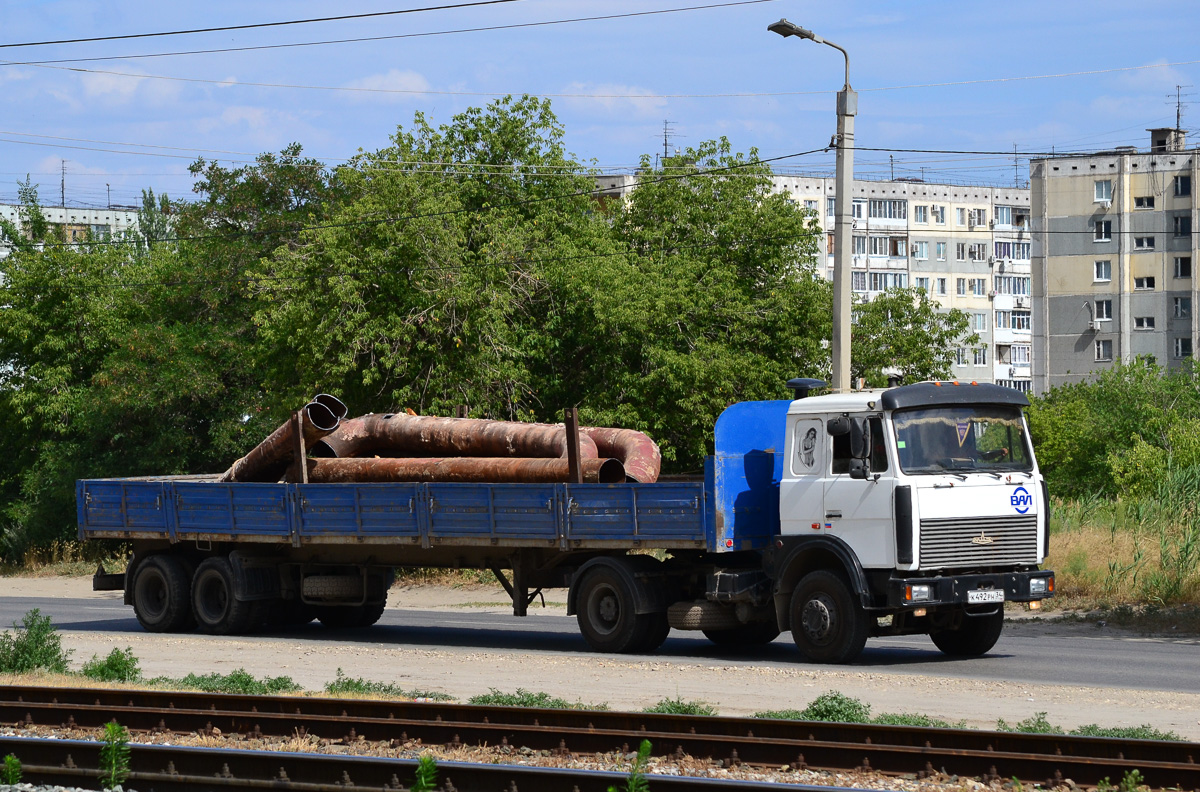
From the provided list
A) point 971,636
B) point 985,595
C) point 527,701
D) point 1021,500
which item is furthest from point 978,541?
point 527,701

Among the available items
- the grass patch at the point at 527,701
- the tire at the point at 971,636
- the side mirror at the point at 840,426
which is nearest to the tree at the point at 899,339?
the tire at the point at 971,636

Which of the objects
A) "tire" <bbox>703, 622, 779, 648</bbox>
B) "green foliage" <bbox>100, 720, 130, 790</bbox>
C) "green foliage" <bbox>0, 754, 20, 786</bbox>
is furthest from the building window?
"green foliage" <bbox>0, 754, 20, 786</bbox>

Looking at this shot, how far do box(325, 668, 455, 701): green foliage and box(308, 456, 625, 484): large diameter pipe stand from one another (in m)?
3.81

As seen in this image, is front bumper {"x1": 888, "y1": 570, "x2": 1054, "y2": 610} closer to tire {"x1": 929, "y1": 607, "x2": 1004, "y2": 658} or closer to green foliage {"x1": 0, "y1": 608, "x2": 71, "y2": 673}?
tire {"x1": 929, "y1": 607, "x2": 1004, "y2": 658}

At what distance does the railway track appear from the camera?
28.1 feet

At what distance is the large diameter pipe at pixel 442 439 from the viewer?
17.4m

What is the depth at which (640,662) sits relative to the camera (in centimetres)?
1491

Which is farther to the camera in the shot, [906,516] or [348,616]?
[348,616]

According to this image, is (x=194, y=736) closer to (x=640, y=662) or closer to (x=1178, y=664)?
(x=640, y=662)

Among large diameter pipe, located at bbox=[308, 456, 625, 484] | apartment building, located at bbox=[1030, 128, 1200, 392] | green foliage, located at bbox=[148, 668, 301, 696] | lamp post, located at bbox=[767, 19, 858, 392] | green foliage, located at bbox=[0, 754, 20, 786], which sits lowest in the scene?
green foliage, located at bbox=[148, 668, 301, 696]

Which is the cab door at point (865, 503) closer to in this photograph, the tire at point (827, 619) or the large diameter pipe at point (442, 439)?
the tire at point (827, 619)

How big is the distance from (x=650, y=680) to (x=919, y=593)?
107 inches

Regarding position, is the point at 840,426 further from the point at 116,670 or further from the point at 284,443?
the point at 284,443

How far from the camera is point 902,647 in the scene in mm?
16719
